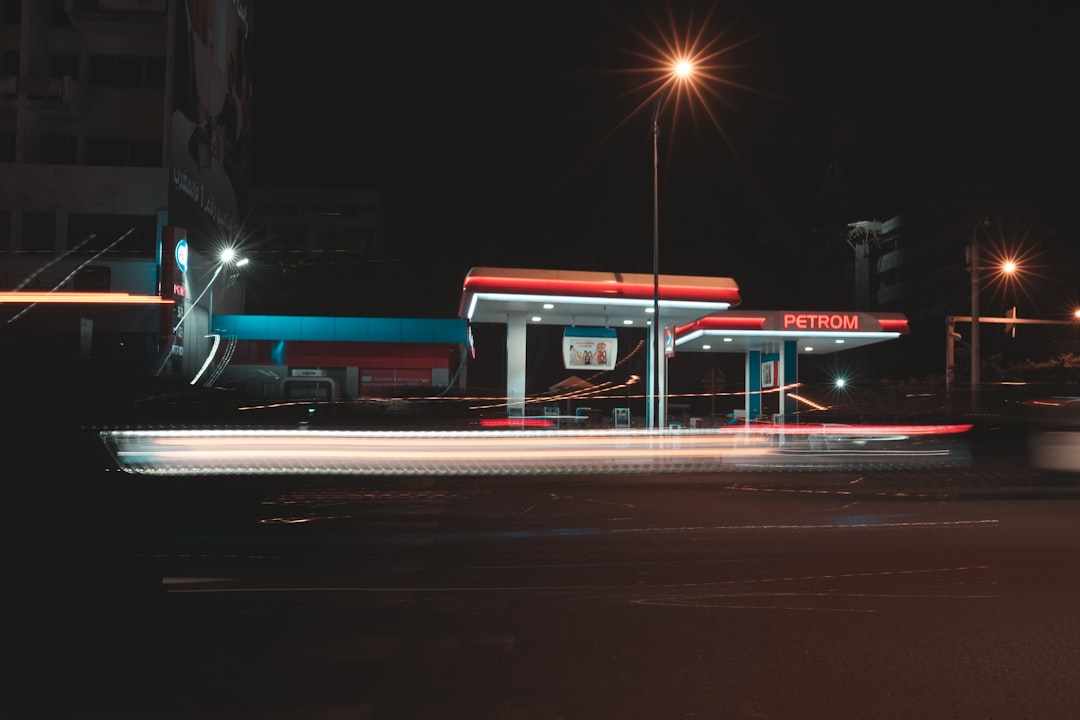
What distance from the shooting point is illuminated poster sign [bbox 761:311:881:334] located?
96.9 feet

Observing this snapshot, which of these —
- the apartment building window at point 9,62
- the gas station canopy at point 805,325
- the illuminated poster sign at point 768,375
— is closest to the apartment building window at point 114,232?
the apartment building window at point 9,62

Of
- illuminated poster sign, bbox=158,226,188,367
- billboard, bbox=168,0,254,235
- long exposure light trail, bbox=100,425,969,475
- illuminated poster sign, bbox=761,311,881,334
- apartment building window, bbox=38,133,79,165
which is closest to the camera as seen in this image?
long exposure light trail, bbox=100,425,969,475

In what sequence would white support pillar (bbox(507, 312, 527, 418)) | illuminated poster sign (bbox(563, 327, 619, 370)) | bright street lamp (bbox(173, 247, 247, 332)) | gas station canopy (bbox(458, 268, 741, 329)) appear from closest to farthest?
gas station canopy (bbox(458, 268, 741, 329)), white support pillar (bbox(507, 312, 527, 418)), illuminated poster sign (bbox(563, 327, 619, 370)), bright street lamp (bbox(173, 247, 247, 332))

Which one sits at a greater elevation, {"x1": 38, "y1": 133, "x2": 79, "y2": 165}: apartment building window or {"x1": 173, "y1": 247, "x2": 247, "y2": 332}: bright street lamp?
{"x1": 38, "y1": 133, "x2": 79, "y2": 165}: apartment building window

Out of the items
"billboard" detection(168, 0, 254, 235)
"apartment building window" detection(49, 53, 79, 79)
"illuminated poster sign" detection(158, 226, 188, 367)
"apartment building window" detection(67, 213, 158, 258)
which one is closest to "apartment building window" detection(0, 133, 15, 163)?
"apartment building window" detection(49, 53, 79, 79)

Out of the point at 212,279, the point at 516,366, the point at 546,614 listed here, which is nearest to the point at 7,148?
the point at 212,279

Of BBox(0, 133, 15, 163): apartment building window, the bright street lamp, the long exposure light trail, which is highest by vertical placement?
BBox(0, 133, 15, 163): apartment building window

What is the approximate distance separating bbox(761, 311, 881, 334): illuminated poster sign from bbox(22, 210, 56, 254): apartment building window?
2729cm

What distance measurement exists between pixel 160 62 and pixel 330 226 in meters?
35.4

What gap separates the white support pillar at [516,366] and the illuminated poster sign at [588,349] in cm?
125

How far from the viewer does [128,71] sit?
38156 millimetres

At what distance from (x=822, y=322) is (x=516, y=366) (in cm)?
1127

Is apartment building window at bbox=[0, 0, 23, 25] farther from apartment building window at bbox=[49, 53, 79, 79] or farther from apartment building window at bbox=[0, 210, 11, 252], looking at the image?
apartment building window at bbox=[0, 210, 11, 252]

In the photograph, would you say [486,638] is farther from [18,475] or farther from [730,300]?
[730,300]
